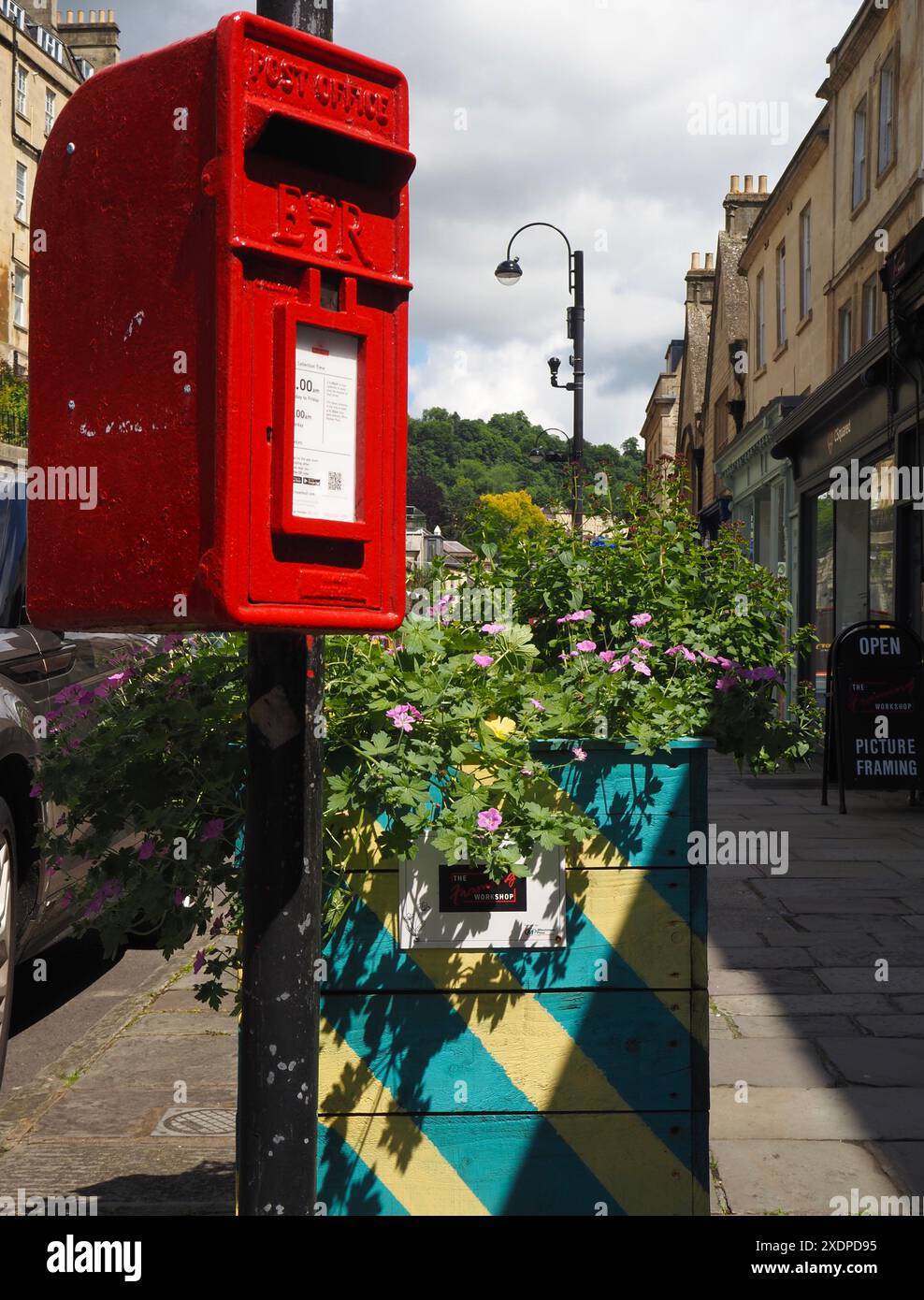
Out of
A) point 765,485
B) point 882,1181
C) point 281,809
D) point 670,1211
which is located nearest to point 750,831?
point 882,1181

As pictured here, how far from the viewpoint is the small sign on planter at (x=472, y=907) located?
9.96 feet

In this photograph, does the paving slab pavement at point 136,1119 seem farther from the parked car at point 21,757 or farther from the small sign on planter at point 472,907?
Result: the small sign on planter at point 472,907

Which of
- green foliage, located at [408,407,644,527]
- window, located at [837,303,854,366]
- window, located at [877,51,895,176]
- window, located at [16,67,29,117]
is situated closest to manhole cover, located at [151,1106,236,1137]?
window, located at [877,51,895,176]

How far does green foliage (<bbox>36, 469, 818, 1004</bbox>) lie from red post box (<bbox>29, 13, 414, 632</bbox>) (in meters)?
0.67

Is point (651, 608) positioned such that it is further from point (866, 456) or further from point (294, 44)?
point (866, 456)

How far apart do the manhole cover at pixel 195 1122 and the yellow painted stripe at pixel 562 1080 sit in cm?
181

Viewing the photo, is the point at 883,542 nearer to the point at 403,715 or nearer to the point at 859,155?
the point at 859,155

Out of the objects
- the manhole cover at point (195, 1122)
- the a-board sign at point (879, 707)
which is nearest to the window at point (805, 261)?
the a-board sign at point (879, 707)

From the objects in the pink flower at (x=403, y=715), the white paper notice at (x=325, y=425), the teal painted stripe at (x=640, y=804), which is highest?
the white paper notice at (x=325, y=425)

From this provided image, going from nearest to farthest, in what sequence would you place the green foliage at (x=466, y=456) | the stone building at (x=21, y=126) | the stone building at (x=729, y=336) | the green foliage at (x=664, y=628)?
the green foliage at (x=664, y=628), the stone building at (x=729, y=336), the stone building at (x=21, y=126), the green foliage at (x=466, y=456)

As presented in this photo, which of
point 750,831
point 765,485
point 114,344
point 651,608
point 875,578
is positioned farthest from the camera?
point 765,485

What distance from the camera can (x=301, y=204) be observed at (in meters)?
→ 2.18

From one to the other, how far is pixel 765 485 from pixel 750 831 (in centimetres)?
1485

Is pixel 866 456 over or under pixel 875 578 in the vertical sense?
over
